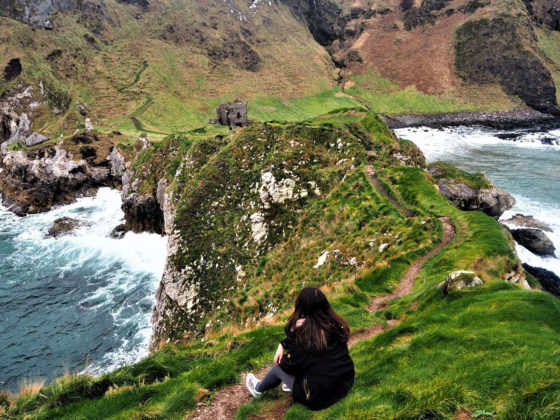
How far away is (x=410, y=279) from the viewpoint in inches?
604

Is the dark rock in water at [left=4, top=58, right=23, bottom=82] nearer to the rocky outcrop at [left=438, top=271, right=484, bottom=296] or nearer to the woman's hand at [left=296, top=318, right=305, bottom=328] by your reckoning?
the woman's hand at [left=296, top=318, right=305, bottom=328]

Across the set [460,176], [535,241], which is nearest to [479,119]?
[460,176]

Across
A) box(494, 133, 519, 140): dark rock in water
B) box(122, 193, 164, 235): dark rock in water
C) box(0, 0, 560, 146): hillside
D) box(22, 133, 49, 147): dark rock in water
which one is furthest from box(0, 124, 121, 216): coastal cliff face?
box(494, 133, 519, 140): dark rock in water

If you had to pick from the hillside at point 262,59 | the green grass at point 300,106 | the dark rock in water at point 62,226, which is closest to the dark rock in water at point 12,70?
the hillside at point 262,59

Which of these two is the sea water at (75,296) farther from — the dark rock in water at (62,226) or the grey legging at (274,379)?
the grey legging at (274,379)

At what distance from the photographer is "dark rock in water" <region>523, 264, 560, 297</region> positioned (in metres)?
28.1

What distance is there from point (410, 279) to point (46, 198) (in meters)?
65.6

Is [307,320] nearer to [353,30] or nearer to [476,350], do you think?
[476,350]

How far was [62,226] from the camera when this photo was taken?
157 ft

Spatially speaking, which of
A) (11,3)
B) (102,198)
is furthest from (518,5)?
(11,3)

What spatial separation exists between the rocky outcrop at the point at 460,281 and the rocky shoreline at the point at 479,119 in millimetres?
117354

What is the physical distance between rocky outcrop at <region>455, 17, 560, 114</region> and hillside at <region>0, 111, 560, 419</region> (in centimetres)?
13168

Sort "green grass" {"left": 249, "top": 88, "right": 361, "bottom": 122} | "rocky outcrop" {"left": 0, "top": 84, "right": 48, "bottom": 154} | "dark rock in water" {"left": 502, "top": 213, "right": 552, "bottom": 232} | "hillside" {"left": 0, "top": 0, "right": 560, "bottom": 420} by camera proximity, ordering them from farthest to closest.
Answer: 1. "green grass" {"left": 249, "top": 88, "right": 361, "bottom": 122}
2. "rocky outcrop" {"left": 0, "top": 84, "right": 48, "bottom": 154}
3. "dark rock in water" {"left": 502, "top": 213, "right": 552, "bottom": 232}
4. "hillside" {"left": 0, "top": 0, "right": 560, "bottom": 420}

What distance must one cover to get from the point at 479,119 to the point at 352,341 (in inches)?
5433
